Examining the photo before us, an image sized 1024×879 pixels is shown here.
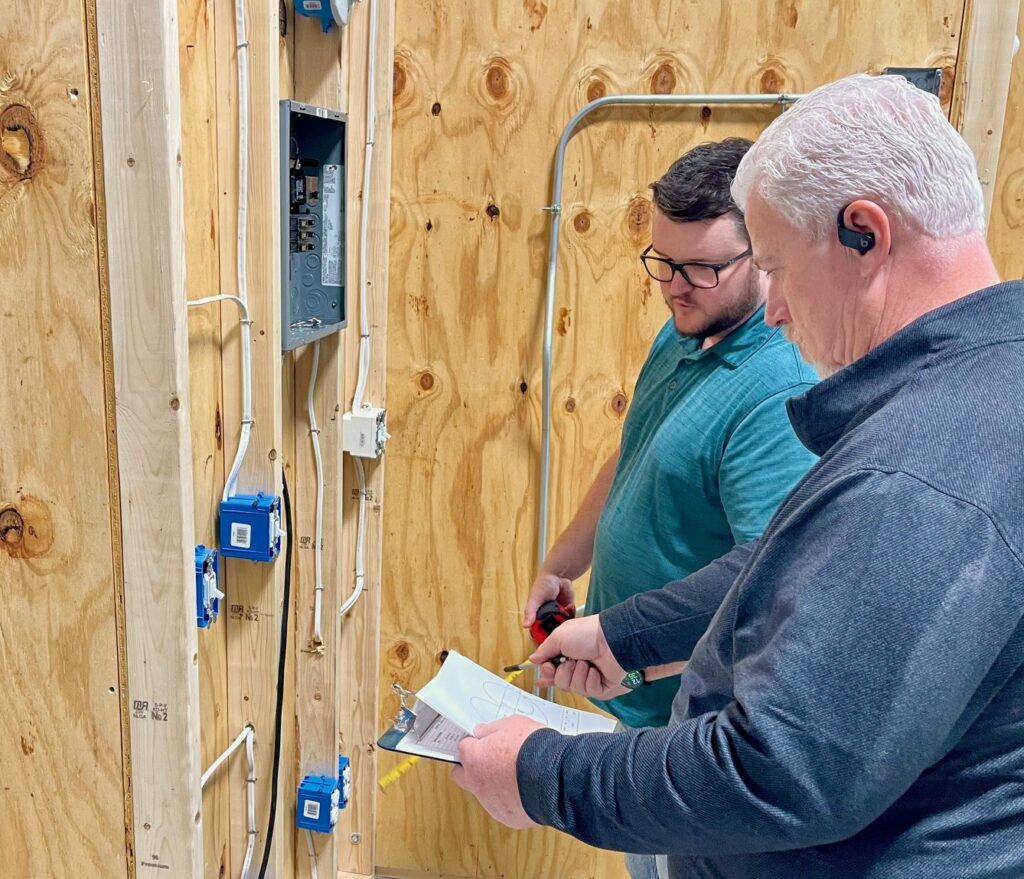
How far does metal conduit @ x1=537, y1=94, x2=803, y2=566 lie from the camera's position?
191 centimetres

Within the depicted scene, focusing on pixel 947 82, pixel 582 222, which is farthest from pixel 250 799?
pixel 947 82

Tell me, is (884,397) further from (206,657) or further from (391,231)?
(391,231)

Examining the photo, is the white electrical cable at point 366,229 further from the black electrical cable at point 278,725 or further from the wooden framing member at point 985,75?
the wooden framing member at point 985,75

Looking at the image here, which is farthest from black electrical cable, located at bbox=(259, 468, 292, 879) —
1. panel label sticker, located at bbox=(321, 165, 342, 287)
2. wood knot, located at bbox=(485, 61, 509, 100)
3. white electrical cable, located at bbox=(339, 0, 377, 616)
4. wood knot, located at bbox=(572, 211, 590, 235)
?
wood knot, located at bbox=(485, 61, 509, 100)

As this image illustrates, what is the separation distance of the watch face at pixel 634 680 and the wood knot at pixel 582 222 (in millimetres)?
1016

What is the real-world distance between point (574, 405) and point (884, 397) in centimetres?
134

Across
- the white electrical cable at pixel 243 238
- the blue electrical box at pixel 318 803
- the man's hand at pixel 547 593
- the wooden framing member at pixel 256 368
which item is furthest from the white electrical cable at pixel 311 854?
the white electrical cable at pixel 243 238

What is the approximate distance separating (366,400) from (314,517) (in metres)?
0.32

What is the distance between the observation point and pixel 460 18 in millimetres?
1962

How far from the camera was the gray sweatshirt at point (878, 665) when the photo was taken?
68cm

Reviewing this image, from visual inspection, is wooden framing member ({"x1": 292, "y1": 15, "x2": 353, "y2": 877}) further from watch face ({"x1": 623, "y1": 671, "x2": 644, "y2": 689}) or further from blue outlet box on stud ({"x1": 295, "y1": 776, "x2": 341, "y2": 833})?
watch face ({"x1": 623, "y1": 671, "x2": 644, "y2": 689})

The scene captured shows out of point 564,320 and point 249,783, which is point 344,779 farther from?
point 564,320

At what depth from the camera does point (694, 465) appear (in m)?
1.43

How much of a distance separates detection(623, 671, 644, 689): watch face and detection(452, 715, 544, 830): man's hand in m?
0.52
